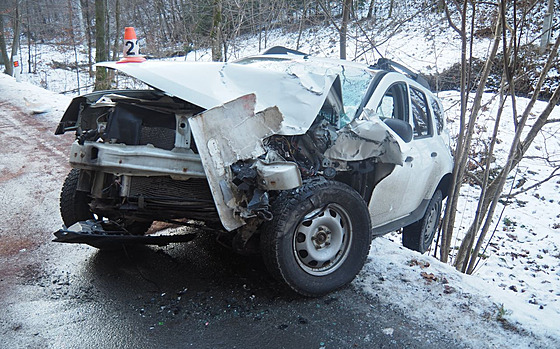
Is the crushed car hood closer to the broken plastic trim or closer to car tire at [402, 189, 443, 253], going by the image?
the broken plastic trim

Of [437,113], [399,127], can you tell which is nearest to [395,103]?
[399,127]

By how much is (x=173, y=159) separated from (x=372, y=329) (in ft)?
5.97

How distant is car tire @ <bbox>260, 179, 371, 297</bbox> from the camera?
3.29m

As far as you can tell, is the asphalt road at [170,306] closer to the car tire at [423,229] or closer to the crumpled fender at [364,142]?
the crumpled fender at [364,142]

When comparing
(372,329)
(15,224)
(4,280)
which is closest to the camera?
(372,329)

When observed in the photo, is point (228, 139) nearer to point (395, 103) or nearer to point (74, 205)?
point (74, 205)

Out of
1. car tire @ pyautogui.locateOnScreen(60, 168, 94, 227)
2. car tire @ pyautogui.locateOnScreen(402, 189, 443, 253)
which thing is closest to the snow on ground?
car tire @ pyautogui.locateOnScreen(402, 189, 443, 253)

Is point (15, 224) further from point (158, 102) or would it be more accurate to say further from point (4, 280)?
point (158, 102)

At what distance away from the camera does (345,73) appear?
4.45 meters

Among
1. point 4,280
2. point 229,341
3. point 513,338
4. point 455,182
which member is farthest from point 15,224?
point 455,182

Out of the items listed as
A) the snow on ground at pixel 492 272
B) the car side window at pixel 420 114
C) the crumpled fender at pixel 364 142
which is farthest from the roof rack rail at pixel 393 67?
the snow on ground at pixel 492 272

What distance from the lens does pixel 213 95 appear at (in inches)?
130

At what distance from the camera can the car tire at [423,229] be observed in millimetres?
5664

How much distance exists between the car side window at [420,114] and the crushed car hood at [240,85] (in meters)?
1.67
